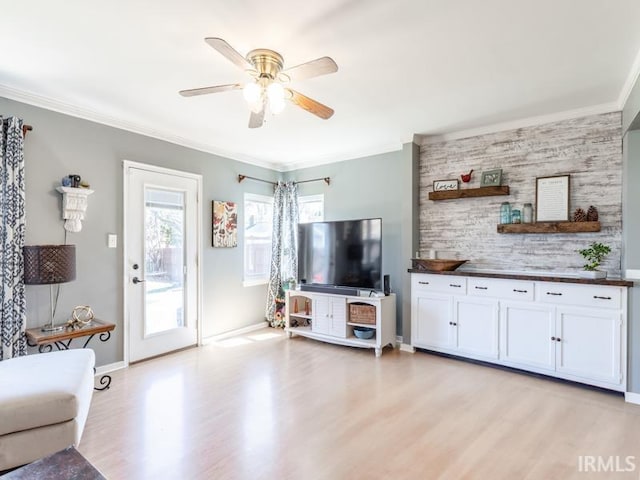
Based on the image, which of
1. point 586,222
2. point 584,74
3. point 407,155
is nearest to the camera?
point 584,74

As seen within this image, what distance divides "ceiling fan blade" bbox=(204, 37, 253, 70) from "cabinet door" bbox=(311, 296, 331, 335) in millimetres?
2971

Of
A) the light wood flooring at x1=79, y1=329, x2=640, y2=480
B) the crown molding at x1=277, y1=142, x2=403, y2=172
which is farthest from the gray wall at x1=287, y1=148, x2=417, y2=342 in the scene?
the light wood flooring at x1=79, y1=329, x2=640, y2=480

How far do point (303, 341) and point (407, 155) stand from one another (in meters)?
2.65

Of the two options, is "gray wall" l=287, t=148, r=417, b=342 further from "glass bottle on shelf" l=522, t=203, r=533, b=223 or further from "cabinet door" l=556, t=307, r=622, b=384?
"cabinet door" l=556, t=307, r=622, b=384

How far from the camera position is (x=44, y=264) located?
2.66 m

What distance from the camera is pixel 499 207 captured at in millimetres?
3688

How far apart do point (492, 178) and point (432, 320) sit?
65.3 inches

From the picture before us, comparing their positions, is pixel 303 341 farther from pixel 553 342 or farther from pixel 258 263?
pixel 553 342

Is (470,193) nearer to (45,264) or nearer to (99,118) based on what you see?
(99,118)

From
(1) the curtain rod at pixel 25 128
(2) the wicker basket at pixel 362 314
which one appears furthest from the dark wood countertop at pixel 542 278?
(1) the curtain rod at pixel 25 128

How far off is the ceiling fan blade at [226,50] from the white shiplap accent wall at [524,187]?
2.80 m

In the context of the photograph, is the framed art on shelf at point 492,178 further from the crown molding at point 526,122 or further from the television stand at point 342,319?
the television stand at point 342,319

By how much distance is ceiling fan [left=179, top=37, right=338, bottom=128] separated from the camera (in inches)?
74.4

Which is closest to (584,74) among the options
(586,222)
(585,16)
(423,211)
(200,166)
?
(585,16)
